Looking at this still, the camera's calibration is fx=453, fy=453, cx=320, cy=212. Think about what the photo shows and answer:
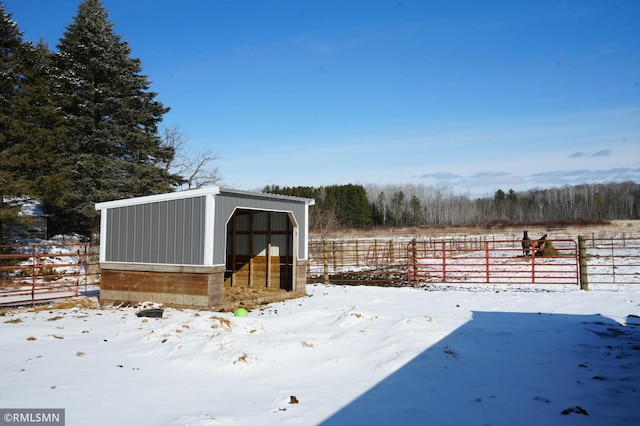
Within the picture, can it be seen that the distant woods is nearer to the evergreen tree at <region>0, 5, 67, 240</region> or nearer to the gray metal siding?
the evergreen tree at <region>0, 5, 67, 240</region>

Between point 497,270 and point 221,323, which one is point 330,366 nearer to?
point 221,323

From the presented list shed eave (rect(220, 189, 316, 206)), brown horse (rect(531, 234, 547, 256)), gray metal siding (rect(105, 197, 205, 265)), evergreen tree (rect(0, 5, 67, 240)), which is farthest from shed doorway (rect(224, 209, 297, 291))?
evergreen tree (rect(0, 5, 67, 240))

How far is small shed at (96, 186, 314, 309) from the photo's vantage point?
10438 mm

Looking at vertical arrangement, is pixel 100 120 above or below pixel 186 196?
above

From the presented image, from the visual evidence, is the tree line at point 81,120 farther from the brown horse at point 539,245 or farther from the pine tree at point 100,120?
the brown horse at point 539,245

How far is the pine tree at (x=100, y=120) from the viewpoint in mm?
20641

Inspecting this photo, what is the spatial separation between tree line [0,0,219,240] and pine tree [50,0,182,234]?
1.7 inches

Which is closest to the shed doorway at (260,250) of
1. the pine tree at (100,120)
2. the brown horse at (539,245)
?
the brown horse at (539,245)

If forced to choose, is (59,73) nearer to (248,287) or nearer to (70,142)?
(70,142)

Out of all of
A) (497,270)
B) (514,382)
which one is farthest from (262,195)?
(497,270)

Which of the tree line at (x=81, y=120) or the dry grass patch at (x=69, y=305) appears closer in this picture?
the dry grass patch at (x=69, y=305)

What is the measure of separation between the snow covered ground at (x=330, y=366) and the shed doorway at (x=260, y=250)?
358 centimetres

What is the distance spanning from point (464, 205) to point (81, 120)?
275 ft

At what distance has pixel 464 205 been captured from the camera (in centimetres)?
9375
